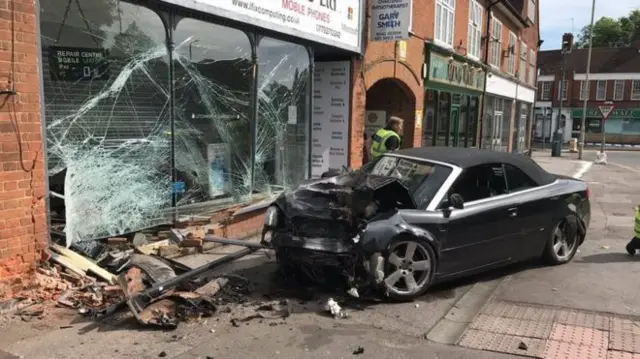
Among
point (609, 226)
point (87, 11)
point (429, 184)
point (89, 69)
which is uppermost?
point (87, 11)

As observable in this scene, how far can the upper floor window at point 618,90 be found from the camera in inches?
2210

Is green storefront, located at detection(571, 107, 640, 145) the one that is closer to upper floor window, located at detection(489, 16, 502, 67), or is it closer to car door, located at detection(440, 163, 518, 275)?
upper floor window, located at detection(489, 16, 502, 67)

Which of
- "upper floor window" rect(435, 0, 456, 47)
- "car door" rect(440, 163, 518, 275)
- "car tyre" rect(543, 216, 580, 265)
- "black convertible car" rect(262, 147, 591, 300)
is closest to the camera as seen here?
"black convertible car" rect(262, 147, 591, 300)

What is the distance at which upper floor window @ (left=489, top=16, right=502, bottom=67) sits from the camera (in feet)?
68.5

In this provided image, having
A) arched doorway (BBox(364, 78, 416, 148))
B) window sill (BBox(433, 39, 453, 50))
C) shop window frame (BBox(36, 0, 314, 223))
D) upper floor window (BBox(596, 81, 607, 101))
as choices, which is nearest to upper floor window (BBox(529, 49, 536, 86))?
window sill (BBox(433, 39, 453, 50))

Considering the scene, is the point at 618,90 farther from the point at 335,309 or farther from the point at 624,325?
the point at 335,309

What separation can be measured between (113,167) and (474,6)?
50.3 feet

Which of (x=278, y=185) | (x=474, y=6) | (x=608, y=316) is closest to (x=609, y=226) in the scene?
(x=608, y=316)

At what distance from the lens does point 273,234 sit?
5516mm

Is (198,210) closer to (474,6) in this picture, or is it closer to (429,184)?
(429,184)

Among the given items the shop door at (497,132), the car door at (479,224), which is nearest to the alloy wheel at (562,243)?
the car door at (479,224)

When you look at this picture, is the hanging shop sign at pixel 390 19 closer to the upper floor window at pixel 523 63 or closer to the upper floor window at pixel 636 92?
the upper floor window at pixel 523 63

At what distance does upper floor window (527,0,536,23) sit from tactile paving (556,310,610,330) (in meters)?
26.1

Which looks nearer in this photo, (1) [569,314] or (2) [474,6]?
(1) [569,314]
